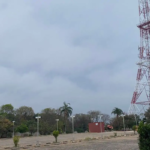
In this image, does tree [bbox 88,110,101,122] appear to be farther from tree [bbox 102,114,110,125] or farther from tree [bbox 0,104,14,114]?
tree [bbox 0,104,14,114]

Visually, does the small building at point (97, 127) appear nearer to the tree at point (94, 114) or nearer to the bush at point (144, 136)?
the tree at point (94, 114)

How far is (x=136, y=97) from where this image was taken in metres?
39.4

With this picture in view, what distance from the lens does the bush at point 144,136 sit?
21.6 ft

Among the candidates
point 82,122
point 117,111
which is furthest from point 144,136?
point 117,111

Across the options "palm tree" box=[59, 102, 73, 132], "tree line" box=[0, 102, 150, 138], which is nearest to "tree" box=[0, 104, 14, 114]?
"tree line" box=[0, 102, 150, 138]

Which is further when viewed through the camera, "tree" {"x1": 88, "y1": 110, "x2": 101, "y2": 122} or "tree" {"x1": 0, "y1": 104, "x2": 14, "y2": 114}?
"tree" {"x1": 88, "y1": 110, "x2": 101, "y2": 122}

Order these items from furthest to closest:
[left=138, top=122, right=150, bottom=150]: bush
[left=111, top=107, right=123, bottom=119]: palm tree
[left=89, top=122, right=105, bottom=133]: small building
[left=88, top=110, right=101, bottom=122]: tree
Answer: [left=88, top=110, right=101, bottom=122]: tree, [left=111, top=107, right=123, bottom=119]: palm tree, [left=89, top=122, right=105, bottom=133]: small building, [left=138, top=122, right=150, bottom=150]: bush

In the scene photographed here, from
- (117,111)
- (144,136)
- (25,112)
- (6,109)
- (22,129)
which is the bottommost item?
(22,129)

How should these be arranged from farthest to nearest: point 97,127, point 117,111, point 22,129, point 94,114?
1. point 94,114
2. point 117,111
3. point 97,127
4. point 22,129

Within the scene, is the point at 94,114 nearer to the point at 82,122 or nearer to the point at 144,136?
the point at 82,122

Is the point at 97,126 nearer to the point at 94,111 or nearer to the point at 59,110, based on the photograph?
the point at 59,110

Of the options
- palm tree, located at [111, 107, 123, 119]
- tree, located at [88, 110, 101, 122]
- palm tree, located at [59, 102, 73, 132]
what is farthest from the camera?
tree, located at [88, 110, 101, 122]

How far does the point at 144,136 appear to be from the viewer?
675 centimetres

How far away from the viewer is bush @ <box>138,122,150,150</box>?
6.58 m
